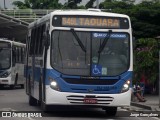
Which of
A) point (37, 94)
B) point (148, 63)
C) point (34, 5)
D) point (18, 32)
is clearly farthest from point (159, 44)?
point (34, 5)

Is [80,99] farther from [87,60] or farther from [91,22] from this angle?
[91,22]

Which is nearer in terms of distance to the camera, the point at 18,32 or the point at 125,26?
the point at 125,26

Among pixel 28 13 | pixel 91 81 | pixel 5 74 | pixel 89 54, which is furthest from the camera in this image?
pixel 28 13

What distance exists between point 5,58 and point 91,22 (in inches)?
823

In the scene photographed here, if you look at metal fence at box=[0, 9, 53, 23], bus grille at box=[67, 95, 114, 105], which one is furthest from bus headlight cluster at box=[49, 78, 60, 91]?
metal fence at box=[0, 9, 53, 23]

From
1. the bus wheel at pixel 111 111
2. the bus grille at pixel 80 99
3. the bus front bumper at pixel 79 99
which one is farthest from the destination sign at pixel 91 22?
the bus wheel at pixel 111 111

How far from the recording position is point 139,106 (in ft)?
79.0

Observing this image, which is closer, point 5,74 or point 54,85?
point 54,85

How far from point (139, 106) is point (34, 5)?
6418 cm

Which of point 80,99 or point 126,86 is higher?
point 126,86

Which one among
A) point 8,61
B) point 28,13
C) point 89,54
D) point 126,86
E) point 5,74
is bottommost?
point 5,74

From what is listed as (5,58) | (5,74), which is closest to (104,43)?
(5,58)

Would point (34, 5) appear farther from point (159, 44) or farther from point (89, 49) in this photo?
point (89, 49)

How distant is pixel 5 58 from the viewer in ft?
126
